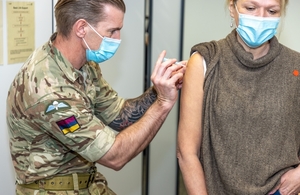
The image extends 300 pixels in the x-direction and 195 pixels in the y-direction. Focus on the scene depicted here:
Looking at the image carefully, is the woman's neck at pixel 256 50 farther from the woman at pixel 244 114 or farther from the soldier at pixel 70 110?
the soldier at pixel 70 110

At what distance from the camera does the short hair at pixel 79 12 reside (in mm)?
1776

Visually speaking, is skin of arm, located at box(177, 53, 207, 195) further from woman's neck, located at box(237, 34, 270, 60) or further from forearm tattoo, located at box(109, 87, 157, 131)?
forearm tattoo, located at box(109, 87, 157, 131)

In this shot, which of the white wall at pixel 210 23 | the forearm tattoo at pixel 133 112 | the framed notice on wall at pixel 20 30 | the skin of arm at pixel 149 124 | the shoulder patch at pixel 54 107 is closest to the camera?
the shoulder patch at pixel 54 107

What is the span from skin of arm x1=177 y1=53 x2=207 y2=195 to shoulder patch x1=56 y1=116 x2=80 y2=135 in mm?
408

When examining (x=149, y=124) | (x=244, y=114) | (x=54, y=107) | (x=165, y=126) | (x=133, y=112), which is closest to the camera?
(x=54, y=107)

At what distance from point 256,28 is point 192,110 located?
1.26 feet

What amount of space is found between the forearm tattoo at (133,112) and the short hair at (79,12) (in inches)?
18.7

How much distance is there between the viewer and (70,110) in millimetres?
1676

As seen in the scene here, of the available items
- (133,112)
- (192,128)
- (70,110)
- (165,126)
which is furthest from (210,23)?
(70,110)

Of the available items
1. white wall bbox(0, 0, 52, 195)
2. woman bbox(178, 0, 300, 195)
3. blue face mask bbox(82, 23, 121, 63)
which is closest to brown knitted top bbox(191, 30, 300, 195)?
woman bbox(178, 0, 300, 195)

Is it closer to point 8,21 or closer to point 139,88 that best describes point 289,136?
point 8,21

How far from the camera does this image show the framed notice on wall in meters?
2.23

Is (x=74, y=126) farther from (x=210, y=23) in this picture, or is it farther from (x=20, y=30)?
(x=210, y=23)

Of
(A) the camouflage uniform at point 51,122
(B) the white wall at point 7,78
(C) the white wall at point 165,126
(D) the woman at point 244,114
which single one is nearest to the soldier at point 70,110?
(A) the camouflage uniform at point 51,122
